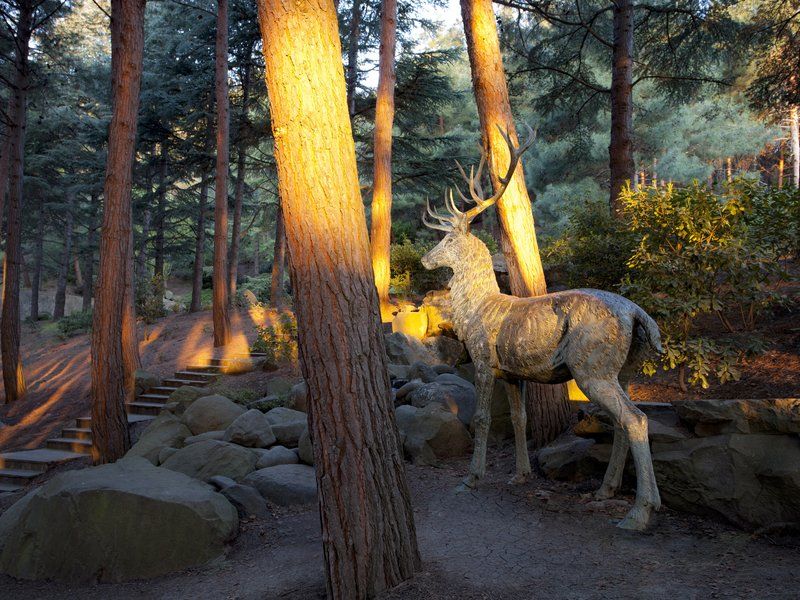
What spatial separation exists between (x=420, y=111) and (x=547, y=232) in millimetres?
11055

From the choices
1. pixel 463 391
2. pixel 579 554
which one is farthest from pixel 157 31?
pixel 579 554

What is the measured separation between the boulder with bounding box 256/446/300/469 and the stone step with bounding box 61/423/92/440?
587 cm

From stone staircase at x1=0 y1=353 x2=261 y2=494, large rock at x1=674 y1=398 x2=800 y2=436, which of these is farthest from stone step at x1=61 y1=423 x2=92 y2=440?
large rock at x1=674 y1=398 x2=800 y2=436

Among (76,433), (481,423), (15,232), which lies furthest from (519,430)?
(15,232)

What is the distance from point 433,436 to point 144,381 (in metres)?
8.17

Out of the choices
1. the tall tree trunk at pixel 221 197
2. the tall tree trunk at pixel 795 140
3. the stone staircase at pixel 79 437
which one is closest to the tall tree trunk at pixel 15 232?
the stone staircase at pixel 79 437

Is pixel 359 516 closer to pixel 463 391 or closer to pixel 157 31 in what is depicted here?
pixel 463 391

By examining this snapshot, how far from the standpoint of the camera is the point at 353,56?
18953 mm

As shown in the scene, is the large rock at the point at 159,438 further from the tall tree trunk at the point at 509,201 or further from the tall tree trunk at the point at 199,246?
the tall tree trunk at the point at 199,246

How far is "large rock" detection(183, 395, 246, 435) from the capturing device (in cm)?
872

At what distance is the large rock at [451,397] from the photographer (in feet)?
24.5

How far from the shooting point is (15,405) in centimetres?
1369

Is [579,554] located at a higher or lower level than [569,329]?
lower

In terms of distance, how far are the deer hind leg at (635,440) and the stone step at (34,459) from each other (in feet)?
31.1
